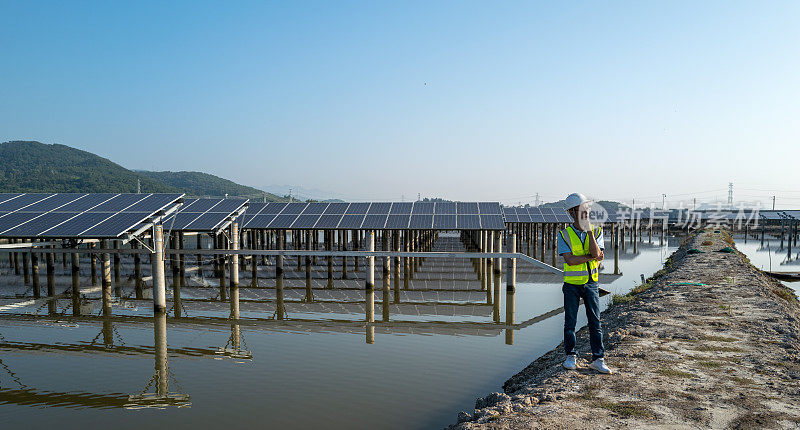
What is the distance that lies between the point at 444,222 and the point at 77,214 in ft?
49.3

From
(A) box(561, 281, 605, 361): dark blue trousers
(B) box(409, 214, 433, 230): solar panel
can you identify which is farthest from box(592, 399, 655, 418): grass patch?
(B) box(409, 214, 433, 230): solar panel

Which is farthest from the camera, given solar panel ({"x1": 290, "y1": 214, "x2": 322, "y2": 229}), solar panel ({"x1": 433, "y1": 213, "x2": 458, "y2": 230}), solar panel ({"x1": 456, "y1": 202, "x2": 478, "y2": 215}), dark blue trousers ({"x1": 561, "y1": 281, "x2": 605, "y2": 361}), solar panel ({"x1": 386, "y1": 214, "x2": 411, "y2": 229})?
solar panel ({"x1": 456, "y1": 202, "x2": 478, "y2": 215})

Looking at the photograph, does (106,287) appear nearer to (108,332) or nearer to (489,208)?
(108,332)

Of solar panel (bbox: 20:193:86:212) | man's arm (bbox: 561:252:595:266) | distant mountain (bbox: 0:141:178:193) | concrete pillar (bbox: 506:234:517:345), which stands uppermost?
distant mountain (bbox: 0:141:178:193)

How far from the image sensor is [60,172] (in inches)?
5202

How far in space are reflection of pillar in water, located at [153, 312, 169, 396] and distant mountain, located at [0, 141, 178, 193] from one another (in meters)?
93.3

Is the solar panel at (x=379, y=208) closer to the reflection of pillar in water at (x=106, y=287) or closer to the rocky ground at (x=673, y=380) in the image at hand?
the reflection of pillar in water at (x=106, y=287)

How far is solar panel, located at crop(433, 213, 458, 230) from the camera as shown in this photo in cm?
2310

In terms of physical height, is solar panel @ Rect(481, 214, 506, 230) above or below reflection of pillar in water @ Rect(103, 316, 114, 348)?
above

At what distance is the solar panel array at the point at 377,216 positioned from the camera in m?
23.8

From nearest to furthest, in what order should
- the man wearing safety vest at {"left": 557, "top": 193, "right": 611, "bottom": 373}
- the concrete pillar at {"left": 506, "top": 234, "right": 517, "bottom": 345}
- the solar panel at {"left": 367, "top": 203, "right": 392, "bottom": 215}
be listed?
the man wearing safety vest at {"left": 557, "top": 193, "right": 611, "bottom": 373} → the concrete pillar at {"left": 506, "top": 234, "right": 517, "bottom": 345} → the solar panel at {"left": 367, "top": 203, "right": 392, "bottom": 215}

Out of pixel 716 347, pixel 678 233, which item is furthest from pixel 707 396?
pixel 678 233

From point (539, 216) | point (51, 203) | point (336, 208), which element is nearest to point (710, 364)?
point (51, 203)

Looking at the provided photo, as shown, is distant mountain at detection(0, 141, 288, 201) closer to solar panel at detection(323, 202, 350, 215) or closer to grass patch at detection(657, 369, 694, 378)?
solar panel at detection(323, 202, 350, 215)
